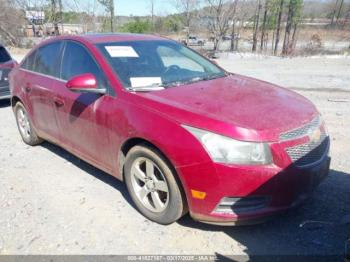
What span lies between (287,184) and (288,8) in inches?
1080

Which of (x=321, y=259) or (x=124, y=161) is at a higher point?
(x=124, y=161)

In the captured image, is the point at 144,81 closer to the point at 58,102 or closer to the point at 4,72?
the point at 58,102

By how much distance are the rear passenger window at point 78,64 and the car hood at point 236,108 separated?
0.70 m

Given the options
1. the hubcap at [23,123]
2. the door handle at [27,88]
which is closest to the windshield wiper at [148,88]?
the door handle at [27,88]

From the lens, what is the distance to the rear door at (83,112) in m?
3.31

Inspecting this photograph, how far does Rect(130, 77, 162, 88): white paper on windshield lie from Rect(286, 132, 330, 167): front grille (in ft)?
4.80

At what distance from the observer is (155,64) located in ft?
11.9

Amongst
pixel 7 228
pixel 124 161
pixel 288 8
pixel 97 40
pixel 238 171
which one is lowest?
pixel 7 228

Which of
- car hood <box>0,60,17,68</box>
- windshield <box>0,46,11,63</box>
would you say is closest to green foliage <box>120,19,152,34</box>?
windshield <box>0,46,11,63</box>

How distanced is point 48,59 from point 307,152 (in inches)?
134

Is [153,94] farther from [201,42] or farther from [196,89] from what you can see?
[201,42]

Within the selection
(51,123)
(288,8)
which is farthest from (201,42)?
(51,123)

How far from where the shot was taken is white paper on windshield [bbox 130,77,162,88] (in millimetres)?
3212

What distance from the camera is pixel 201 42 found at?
26703mm
